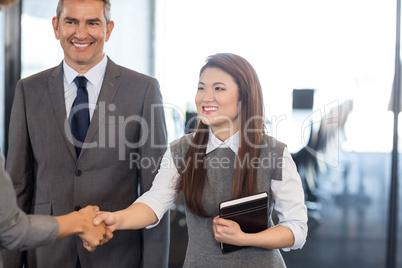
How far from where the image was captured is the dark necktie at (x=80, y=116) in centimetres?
176

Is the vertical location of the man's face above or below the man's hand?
above

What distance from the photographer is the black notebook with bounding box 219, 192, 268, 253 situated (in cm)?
140

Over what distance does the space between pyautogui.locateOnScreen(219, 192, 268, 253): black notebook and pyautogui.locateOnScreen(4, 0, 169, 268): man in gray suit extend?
0.48 meters

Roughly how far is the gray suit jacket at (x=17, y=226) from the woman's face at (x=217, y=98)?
63 centimetres

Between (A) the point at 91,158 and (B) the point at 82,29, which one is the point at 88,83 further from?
(A) the point at 91,158

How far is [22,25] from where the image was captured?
11.1ft

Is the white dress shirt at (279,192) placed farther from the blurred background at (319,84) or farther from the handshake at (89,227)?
the blurred background at (319,84)

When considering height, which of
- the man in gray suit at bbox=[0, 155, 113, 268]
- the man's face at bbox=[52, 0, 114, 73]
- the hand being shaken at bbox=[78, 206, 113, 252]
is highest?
the man's face at bbox=[52, 0, 114, 73]

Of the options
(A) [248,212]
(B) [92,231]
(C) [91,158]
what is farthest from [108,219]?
(A) [248,212]

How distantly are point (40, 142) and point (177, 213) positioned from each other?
5.85 feet

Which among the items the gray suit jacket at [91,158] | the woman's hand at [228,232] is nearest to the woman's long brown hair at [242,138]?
the woman's hand at [228,232]

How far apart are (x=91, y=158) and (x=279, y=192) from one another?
748 mm

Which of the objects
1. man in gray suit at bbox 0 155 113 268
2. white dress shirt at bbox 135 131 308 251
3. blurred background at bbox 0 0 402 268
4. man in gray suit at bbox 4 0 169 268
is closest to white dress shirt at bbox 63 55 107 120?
man in gray suit at bbox 4 0 169 268

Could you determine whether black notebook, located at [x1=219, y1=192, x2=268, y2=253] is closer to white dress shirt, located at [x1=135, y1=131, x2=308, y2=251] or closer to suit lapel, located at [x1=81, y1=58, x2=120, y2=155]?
white dress shirt, located at [x1=135, y1=131, x2=308, y2=251]
